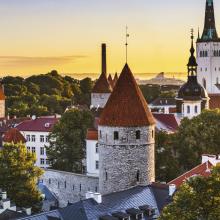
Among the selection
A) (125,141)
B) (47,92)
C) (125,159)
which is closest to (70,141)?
(125,141)

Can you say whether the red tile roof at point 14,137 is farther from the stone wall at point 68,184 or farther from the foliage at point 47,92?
the foliage at point 47,92

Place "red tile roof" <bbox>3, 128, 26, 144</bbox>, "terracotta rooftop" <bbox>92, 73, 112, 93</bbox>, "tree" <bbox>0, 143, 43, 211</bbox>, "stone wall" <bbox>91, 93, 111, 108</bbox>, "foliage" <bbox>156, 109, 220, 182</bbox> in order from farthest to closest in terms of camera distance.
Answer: "terracotta rooftop" <bbox>92, 73, 112, 93</bbox>, "stone wall" <bbox>91, 93, 111, 108</bbox>, "red tile roof" <bbox>3, 128, 26, 144</bbox>, "foliage" <bbox>156, 109, 220, 182</bbox>, "tree" <bbox>0, 143, 43, 211</bbox>

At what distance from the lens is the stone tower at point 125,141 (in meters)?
38.3

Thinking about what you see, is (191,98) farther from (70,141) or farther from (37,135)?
(70,141)

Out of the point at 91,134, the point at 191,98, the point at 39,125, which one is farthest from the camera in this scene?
the point at 39,125

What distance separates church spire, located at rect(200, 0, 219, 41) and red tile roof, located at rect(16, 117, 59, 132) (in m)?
52.6

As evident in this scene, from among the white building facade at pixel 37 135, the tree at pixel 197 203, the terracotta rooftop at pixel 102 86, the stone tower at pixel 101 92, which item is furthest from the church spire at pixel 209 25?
the tree at pixel 197 203

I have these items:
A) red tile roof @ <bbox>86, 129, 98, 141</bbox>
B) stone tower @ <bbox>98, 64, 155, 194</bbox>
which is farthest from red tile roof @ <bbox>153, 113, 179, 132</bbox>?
stone tower @ <bbox>98, 64, 155, 194</bbox>

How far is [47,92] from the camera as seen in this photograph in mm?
130625

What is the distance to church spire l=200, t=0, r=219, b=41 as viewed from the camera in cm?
11538

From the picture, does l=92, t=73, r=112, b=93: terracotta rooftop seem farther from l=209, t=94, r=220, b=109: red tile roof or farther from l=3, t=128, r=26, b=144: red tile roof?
l=3, t=128, r=26, b=144: red tile roof

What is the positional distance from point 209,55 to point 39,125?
57.7 meters

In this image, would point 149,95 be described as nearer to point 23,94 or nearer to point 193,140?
point 23,94

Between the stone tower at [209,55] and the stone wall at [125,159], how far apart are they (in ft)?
259
